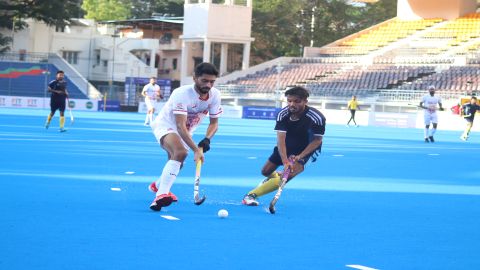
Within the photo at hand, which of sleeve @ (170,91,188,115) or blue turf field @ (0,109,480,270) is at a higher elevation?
sleeve @ (170,91,188,115)

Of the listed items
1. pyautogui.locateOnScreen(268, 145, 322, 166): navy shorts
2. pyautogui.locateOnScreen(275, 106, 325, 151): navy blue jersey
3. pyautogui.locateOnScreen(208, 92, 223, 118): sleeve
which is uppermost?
pyautogui.locateOnScreen(208, 92, 223, 118): sleeve

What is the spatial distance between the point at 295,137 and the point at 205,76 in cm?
198

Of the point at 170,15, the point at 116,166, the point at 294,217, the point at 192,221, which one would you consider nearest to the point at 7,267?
the point at 192,221

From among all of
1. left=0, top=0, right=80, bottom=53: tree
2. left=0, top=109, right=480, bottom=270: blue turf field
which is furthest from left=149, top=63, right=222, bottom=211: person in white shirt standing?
left=0, top=0, right=80, bottom=53: tree

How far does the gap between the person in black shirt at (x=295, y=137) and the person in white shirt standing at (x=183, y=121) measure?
923 mm

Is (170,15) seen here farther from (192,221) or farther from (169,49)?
(192,221)

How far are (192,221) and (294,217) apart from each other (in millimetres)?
1480

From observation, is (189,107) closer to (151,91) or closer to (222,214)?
(222,214)

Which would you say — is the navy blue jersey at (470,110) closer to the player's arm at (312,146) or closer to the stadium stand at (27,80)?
the player's arm at (312,146)

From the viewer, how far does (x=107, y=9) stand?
115625mm

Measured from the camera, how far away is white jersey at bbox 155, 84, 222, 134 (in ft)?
37.1

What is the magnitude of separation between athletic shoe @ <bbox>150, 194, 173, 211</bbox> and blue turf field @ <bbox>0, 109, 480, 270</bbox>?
5.5 inches

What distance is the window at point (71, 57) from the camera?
8506 cm

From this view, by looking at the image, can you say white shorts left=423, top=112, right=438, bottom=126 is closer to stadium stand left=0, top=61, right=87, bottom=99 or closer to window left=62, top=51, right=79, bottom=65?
stadium stand left=0, top=61, right=87, bottom=99
